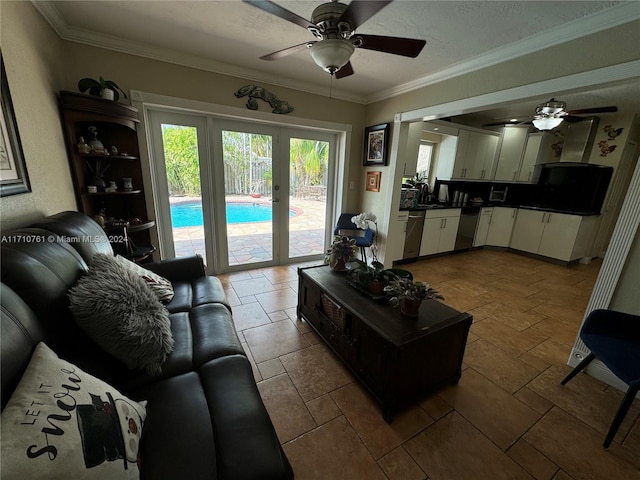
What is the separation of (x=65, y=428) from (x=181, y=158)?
2.76 meters

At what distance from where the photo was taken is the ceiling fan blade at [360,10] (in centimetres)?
112

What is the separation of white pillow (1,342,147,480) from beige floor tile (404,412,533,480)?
1.25 metres

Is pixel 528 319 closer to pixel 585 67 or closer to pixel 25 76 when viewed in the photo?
pixel 585 67

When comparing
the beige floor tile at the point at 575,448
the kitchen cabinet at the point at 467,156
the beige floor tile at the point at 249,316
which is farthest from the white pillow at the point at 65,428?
the kitchen cabinet at the point at 467,156

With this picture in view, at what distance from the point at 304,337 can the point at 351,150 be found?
2746mm

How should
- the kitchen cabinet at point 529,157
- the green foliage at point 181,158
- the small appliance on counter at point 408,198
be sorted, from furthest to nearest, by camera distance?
the kitchen cabinet at point 529,157, the small appliance on counter at point 408,198, the green foliage at point 181,158

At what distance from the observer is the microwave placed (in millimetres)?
4957

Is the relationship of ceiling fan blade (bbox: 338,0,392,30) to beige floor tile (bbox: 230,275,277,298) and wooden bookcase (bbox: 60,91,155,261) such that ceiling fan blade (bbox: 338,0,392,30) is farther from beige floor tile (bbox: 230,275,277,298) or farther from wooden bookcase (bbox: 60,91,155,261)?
beige floor tile (bbox: 230,275,277,298)

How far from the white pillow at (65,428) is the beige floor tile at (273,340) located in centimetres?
116

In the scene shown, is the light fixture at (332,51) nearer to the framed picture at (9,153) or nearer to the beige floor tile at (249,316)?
the framed picture at (9,153)

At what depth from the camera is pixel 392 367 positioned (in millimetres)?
1358

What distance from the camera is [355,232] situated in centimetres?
386

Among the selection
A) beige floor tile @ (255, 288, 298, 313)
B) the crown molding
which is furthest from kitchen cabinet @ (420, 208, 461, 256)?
beige floor tile @ (255, 288, 298, 313)

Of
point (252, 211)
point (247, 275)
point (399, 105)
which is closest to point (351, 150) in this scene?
point (399, 105)
